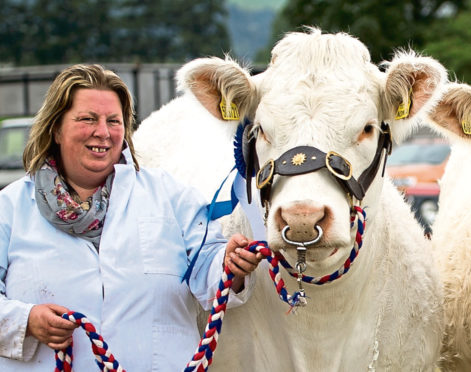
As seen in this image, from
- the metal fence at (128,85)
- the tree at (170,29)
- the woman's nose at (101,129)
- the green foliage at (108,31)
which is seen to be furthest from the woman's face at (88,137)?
the tree at (170,29)

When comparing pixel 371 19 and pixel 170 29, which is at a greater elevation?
pixel 170 29

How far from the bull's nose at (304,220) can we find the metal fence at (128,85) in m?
13.6

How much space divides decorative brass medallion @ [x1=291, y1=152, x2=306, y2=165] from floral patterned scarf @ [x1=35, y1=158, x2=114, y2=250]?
852 millimetres

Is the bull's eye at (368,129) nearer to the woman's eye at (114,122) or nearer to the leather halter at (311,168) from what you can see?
the leather halter at (311,168)

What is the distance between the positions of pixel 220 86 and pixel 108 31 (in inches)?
3141

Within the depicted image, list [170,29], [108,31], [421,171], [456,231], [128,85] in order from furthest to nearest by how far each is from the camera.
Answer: [170,29]
[108,31]
[128,85]
[421,171]
[456,231]

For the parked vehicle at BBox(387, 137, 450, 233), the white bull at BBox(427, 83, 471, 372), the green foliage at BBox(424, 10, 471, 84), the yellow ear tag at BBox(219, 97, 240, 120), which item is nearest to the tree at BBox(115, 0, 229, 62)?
the green foliage at BBox(424, 10, 471, 84)

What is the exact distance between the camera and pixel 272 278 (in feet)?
10.6

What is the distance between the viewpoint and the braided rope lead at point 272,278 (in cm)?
312

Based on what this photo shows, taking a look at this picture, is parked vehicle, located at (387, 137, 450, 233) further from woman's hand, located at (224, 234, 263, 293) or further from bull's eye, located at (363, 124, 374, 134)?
woman's hand, located at (224, 234, 263, 293)

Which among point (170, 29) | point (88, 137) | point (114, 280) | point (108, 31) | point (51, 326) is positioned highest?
point (170, 29)

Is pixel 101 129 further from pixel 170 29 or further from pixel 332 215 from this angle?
pixel 170 29

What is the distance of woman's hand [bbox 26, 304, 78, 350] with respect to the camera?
3025 millimetres

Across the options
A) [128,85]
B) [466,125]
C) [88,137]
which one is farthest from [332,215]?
[128,85]
